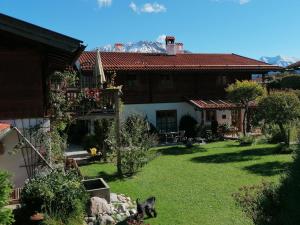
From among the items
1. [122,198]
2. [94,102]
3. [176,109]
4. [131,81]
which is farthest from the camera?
[176,109]

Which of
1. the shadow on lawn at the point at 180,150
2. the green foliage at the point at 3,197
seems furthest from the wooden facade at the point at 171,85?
the green foliage at the point at 3,197

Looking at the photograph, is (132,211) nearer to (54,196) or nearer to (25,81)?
(54,196)

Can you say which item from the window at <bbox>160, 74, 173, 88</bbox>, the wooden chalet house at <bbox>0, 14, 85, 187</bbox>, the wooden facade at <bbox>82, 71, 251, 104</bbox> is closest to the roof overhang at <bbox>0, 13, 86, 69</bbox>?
the wooden chalet house at <bbox>0, 14, 85, 187</bbox>

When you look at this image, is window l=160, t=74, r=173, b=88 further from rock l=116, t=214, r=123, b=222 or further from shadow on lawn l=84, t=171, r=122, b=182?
rock l=116, t=214, r=123, b=222

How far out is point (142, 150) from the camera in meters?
16.7

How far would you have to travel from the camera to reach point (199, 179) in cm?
1535

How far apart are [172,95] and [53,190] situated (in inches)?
849

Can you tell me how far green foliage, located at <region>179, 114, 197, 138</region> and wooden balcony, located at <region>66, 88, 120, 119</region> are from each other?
1412 centimetres

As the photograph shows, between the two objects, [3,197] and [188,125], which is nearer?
[3,197]

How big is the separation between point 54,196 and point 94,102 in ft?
20.3

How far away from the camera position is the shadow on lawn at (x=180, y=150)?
22470 millimetres

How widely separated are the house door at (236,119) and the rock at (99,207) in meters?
21.7

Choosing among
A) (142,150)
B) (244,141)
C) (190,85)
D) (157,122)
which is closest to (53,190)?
(142,150)

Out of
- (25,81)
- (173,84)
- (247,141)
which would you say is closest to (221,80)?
(173,84)
